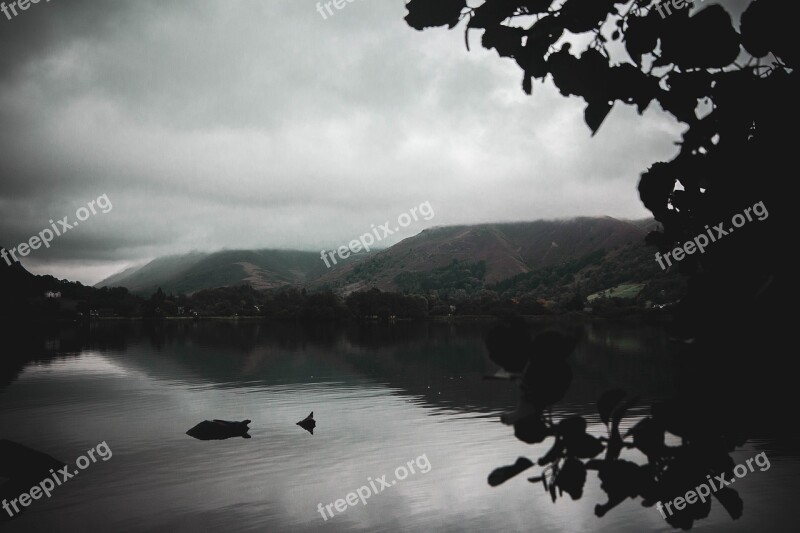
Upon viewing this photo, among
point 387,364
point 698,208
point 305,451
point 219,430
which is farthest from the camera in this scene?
point 387,364

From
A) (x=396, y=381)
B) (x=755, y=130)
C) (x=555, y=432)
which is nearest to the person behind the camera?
(x=555, y=432)

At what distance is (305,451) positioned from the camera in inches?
1227

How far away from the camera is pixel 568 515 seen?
2197 cm

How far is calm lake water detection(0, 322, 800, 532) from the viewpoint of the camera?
21.3 m

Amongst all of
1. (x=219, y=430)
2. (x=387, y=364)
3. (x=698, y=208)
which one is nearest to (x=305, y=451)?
(x=219, y=430)

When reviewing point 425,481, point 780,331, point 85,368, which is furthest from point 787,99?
point 85,368

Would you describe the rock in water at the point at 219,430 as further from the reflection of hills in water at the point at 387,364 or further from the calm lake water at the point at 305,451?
the reflection of hills in water at the point at 387,364

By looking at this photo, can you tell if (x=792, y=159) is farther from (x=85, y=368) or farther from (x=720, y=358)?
(x=85, y=368)

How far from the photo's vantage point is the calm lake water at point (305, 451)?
21312mm

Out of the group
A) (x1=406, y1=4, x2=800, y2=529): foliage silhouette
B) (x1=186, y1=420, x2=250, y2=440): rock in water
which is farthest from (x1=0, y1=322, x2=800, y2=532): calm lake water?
(x1=186, y1=420, x2=250, y2=440): rock in water

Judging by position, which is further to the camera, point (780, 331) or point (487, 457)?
point (487, 457)

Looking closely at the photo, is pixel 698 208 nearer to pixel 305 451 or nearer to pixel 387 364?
pixel 305 451

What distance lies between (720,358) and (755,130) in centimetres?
101

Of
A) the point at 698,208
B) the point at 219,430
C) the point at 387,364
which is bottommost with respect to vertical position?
the point at 387,364
